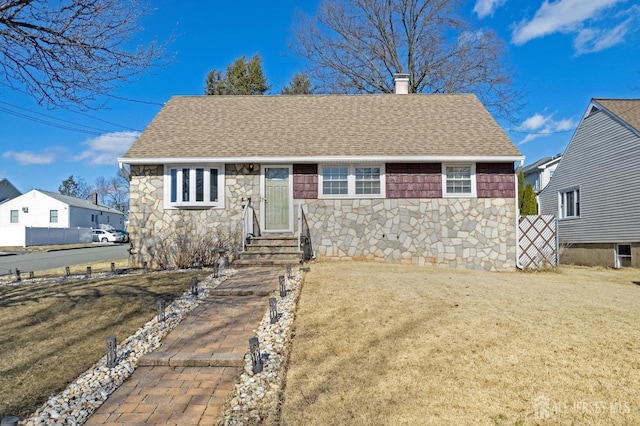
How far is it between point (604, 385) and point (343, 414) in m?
2.40

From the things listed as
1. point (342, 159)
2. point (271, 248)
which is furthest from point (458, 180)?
point (271, 248)

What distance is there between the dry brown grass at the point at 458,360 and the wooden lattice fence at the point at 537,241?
5.66 m

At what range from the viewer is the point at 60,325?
5559mm

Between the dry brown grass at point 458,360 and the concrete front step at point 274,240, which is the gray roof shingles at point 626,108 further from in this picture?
the concrete front step at point 274,240

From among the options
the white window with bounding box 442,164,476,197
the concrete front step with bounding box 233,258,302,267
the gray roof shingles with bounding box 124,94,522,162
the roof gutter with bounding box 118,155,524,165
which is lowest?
the concrete front step with bounding box 233,258,302,267

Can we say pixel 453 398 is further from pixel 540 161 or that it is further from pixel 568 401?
pixel 540 161

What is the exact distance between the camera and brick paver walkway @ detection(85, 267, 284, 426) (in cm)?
333

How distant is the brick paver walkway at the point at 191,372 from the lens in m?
3.33

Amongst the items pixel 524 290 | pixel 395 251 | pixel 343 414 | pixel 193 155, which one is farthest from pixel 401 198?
pixel 343 414

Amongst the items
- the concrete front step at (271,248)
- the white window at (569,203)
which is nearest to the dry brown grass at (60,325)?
the concrete front step at (271,248)

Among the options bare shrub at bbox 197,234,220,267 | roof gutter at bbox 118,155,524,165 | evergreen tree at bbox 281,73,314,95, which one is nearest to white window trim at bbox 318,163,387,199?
roof gutter at bbox 118,155,524,165

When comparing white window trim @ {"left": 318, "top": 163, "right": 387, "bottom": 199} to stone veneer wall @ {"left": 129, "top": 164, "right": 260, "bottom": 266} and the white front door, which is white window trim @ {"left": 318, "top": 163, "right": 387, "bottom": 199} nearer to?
the white front door

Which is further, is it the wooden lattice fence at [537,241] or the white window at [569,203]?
the white window at [569,203]

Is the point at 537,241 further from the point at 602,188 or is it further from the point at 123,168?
the point at 123,168
